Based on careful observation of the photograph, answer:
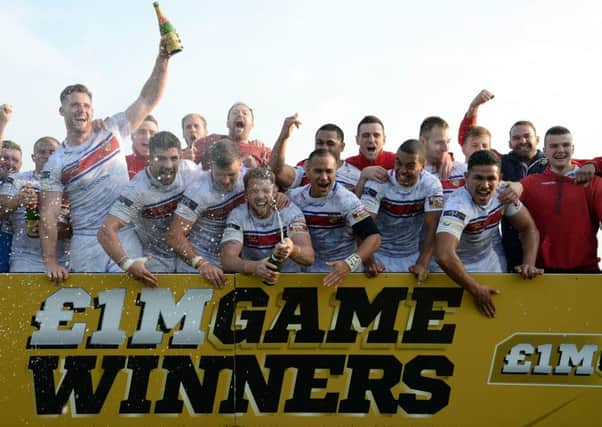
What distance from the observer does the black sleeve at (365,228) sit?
5598 mm

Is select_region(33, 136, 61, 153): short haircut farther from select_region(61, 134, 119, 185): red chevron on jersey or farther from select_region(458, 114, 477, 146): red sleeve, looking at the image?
select_region(458, 114, 477, 146): red sleeve

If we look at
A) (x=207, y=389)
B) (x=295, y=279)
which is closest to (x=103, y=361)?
(x=207, y=389)

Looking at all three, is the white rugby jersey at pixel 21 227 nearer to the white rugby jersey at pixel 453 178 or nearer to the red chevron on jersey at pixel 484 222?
the white rugby jersey at pixel 453 178

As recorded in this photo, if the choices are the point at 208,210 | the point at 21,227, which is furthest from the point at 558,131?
the point at 21,227

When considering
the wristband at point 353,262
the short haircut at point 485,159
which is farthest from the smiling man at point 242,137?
the short haircut at point 485,159

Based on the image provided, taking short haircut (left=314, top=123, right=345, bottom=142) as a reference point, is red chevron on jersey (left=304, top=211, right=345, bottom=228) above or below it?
below

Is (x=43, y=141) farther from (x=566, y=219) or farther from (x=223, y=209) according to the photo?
(x=566, y=219)

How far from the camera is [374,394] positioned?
17.4ft

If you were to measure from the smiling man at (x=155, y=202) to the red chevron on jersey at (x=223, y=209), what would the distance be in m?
0.33

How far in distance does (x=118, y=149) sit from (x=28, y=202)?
1021 millimetres

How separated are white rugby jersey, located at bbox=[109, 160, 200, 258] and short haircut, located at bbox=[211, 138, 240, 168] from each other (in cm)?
40

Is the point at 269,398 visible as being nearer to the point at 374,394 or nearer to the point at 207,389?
the point at 207,389

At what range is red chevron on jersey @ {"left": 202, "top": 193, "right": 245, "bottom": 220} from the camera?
19.2ft

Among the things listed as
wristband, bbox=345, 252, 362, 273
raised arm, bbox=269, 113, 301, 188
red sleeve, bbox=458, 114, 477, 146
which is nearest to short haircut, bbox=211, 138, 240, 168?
raised arm, bbox=269, 113, 301, 188
